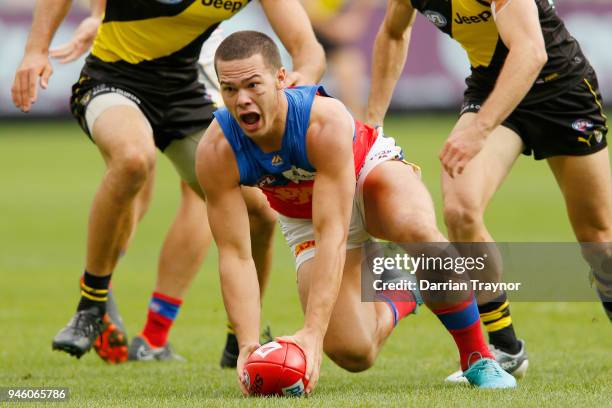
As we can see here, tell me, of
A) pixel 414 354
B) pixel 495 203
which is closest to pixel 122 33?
pixel 414 354

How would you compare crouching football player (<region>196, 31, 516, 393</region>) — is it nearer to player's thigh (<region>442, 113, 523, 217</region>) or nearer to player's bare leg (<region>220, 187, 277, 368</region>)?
player's thigh (<region>442, 113, 523, 217</region>)

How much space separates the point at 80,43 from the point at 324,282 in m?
3.16

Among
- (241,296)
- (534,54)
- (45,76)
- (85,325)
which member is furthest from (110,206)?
(534,54)

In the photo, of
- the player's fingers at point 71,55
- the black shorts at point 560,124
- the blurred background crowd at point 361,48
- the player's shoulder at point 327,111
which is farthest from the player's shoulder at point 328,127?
the blurred background crowd at point 361,48

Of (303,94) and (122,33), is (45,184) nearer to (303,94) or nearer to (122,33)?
(122,33)

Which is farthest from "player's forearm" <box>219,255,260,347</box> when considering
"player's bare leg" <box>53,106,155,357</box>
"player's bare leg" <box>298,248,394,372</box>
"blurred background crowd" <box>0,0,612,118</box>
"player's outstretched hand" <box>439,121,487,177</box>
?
"blurred background crowd" <box>0,0,612,118</box>

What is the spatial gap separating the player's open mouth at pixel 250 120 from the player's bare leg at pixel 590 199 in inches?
83.5

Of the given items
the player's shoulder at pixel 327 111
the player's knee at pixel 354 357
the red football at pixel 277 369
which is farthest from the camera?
the player's knee at pixel 354 357

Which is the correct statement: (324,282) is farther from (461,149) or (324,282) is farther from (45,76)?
(45,76)

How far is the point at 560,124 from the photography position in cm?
673

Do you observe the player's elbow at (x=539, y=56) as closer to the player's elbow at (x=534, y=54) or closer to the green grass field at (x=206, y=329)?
the player's elbow at (x=534, y=54)

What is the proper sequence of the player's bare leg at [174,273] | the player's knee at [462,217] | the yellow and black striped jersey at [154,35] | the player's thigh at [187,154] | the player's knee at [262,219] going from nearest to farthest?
1. the player's knee at [462,217]
2. the player's knee at [262,219]
3. the yellow and black striped jersey at [154,35]
4. the player's thigh at [187,154]
5. the player's bare leg at [174,273]

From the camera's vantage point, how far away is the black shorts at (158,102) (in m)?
7.34

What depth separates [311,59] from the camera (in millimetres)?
7020
